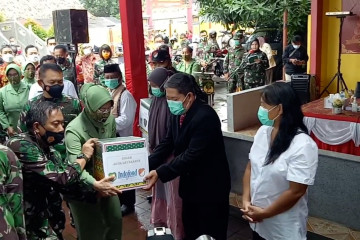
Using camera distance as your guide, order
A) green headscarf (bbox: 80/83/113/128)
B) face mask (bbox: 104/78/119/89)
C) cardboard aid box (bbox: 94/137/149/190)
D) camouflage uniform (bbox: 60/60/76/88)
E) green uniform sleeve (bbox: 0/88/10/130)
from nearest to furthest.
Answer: cardboard aid box (bbox: 94/137/149/190) → green headscarf (bbox: 80/83/113/128) → face mask (bbox: 104/78/119/89) → green uniform sleeve (bbox: 0/88/10/130) → camouflage uniform (bbox: 60/60/76/88)

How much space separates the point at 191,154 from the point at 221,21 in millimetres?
10565

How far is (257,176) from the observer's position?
89.8 inches

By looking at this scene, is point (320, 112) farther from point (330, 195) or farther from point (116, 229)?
point (116, 229)

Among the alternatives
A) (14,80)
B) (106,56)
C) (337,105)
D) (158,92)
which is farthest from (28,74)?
(337,105)

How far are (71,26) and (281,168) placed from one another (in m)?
5.25

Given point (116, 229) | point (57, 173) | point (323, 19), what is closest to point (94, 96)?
point (57, 173)

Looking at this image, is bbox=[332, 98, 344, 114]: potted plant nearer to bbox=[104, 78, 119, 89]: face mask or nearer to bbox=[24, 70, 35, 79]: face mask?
bbox=[104, 78, 119, 89]: face mask

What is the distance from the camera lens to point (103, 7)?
3866cm

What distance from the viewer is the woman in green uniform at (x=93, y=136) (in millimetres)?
2705

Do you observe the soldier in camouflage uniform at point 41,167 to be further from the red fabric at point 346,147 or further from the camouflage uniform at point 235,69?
the camouflage uniform at point 235,69

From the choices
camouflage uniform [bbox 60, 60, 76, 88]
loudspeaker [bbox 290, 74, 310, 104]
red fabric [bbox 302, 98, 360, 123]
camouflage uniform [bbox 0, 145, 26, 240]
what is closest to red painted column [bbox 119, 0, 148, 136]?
camouflage uniform [bbox 60, 60, 76, 88]

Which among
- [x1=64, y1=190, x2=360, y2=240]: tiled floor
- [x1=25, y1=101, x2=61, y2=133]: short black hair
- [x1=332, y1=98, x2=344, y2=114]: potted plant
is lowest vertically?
[x1=64, y1=190, x2=360, y2=240]: tiled floor

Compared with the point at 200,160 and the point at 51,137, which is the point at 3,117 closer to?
the point at 51,137

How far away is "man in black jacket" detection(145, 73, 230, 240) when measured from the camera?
2.71 meters
